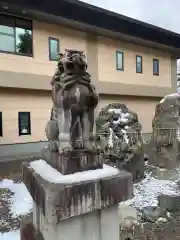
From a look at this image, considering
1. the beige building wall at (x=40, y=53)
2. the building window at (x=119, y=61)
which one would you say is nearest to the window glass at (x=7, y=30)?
the beige building wall at (x=40, y=53)

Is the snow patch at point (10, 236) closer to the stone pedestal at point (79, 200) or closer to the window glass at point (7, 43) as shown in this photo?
the stone pedestal at point (79, 200)

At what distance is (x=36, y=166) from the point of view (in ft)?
6.45

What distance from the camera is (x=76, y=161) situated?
169cm

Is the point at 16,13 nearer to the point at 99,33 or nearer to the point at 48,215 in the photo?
the point at 99,33

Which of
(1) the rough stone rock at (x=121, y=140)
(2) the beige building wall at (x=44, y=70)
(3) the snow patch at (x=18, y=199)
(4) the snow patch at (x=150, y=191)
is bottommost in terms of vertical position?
(3) the snow patch at (x=18, y=199)

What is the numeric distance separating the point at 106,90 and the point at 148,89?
3.45 meters

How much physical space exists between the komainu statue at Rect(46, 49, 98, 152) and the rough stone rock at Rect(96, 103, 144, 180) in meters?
4.60

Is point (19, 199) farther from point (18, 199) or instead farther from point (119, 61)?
point (119, 61)

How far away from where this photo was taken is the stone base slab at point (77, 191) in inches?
57.4

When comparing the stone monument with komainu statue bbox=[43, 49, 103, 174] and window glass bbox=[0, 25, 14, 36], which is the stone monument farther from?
window glass bbox=[0, 25, 14, 36]

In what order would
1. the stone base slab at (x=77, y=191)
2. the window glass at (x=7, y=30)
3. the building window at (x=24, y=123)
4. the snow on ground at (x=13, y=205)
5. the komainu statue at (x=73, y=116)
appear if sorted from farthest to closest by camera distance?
the building window at (x=24, y=123)
the window glass at (x=7, y=30)
the snow on ground at (x=13, y=205)
the komainu statue at (x=73, y=116)
the stone base slab at (x=77, y=191)

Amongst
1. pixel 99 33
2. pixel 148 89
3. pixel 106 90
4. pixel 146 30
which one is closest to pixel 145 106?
pixel 148 89

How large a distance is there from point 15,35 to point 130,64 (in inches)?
275

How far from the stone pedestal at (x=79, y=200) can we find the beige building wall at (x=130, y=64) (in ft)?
35.8
